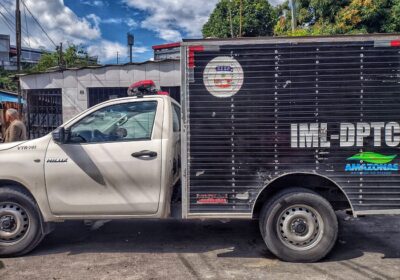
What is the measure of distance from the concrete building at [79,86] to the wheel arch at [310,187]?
29.9 ft

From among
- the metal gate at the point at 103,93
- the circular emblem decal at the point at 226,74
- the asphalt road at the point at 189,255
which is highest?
the metal gate at the point at 103,93

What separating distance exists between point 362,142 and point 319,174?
24.0 inches

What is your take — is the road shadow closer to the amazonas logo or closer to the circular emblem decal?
the amazonas logo

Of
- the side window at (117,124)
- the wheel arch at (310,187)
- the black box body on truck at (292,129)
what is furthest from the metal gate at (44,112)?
the wheel arch at (310,187)

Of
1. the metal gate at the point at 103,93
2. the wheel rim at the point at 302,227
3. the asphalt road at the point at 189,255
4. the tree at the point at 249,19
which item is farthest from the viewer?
the tree at the point at 249,19

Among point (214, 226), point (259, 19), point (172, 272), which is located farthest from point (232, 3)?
point (172, 272)

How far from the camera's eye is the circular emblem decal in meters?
4.57

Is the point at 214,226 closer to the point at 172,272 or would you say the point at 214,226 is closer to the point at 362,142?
the point at 172,272

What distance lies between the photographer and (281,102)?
4.55m

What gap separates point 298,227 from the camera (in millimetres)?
4613

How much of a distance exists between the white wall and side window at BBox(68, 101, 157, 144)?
28.1ft

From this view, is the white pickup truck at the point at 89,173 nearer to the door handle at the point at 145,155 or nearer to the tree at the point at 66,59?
the door handle at the point at 145,155

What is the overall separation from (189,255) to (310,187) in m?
1.72

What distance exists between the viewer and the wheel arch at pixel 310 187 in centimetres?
469
